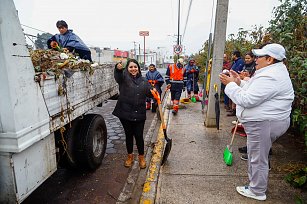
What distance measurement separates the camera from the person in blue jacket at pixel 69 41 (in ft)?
13.6

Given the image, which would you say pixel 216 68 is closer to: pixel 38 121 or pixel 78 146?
pixel 78 146

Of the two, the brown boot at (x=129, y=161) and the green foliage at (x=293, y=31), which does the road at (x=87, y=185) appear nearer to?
the brown boot at (x=129, y=161)

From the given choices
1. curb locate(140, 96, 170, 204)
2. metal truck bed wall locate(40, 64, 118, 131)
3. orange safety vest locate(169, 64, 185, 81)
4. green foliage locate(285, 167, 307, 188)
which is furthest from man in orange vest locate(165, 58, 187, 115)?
green foliage locate(285, 167, 307, 188)

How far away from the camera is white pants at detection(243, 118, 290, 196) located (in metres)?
2.50

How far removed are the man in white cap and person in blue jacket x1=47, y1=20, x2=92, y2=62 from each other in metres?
2.74

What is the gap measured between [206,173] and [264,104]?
1459 mm

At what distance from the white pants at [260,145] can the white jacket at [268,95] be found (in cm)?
9

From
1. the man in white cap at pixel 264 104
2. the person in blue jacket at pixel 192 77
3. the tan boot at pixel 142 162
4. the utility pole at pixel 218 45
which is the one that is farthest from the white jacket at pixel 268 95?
the person in blue jacket at pixel 192 77

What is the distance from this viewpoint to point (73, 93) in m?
2.72

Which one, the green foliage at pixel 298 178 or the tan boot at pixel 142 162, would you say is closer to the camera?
the green foliage at pixel 298 178

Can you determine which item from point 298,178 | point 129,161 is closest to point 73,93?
point 129,161

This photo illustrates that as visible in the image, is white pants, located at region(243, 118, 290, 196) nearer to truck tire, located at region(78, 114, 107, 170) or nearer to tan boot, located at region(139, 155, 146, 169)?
tan boot, located at region(139, 155, 146, 169)

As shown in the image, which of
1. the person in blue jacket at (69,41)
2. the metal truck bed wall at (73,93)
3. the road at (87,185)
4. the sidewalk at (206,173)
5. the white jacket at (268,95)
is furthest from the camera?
the person in blue jacket at (69,41)

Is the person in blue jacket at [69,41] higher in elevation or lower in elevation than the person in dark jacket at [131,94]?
higher
